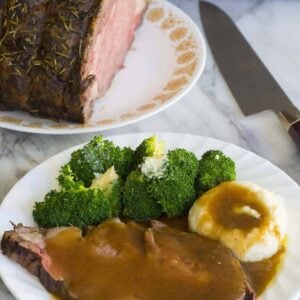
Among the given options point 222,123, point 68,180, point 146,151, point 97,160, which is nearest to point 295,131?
point 222,123

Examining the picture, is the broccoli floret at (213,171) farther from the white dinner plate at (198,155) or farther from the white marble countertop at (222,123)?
the white marble countertop at (222,123)

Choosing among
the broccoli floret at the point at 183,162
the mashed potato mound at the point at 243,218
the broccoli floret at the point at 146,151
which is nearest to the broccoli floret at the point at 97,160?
the broccoli floret at the point at 146,151

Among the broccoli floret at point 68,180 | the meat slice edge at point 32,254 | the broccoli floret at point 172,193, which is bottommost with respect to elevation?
the meat slice edge at point 32,254

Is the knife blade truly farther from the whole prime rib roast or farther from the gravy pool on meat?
the gravy pool on meat

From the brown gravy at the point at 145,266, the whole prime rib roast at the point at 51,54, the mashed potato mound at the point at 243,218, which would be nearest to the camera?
the brown gravy at the point at 145,266

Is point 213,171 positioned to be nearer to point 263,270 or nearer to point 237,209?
point 237,209

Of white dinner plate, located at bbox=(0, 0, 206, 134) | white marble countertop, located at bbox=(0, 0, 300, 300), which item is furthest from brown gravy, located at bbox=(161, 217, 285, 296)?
white dinner plate, located at bbox=(0, 0, 206, 134)

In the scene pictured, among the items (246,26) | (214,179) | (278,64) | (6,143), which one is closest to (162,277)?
(214,179)
